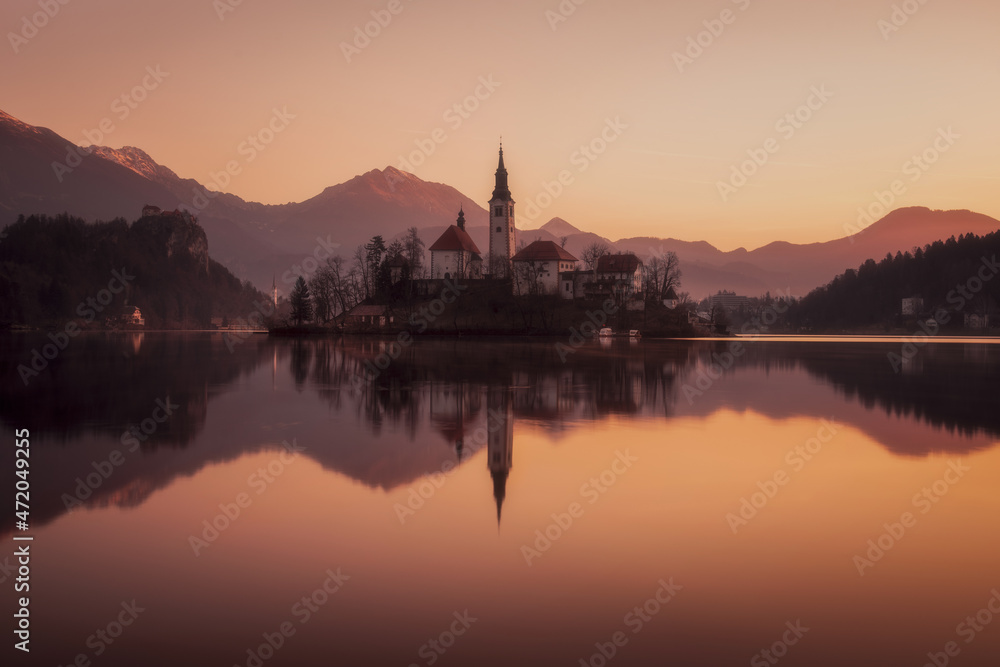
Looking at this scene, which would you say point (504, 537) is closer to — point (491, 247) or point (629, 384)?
point (629, 384)

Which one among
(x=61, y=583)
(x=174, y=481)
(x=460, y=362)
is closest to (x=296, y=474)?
(x=174, y=481)

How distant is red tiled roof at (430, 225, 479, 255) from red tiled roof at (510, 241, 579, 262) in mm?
11545

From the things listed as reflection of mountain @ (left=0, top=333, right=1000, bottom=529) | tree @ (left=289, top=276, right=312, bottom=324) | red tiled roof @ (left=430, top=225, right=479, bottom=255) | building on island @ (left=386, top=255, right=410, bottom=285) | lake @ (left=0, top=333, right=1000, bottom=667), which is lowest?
lake @ (left=0, top=333, right=1000, bottom=667)

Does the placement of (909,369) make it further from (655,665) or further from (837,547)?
(655,665)

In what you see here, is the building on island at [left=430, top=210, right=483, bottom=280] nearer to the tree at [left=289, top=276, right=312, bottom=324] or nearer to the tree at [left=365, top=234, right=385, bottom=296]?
the tree at [left=365, top=234, right=385, bottom=296]

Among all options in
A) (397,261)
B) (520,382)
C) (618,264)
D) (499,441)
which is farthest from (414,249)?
(499,441)

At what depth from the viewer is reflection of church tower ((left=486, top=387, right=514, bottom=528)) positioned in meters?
16.0

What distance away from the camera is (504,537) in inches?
480

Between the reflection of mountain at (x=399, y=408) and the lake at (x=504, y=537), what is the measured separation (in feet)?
0.68

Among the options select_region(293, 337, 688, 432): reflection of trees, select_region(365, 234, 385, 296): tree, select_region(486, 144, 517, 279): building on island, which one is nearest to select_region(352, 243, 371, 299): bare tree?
select_region(365, 234, 385, 296): tree

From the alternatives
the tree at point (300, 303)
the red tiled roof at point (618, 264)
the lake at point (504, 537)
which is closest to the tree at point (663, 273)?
the red tiled roof at point (618, 264)

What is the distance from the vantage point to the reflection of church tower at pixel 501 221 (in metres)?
165

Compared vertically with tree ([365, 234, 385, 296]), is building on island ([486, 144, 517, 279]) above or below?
above

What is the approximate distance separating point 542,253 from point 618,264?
54.6 feet
